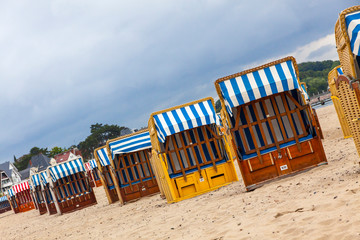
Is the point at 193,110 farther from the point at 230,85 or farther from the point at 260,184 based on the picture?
the point at 260,184

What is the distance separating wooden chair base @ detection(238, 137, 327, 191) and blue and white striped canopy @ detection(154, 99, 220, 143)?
8.26 feet

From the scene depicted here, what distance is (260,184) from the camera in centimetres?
1040

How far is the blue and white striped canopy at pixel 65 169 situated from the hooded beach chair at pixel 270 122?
41.2ft

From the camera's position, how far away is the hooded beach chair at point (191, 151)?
1253 centimetres

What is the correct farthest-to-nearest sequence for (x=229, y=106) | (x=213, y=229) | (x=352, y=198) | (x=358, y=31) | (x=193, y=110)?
1. (x=193, y=110)
2. (x=229, y=106)
3. (x=213, y=229)
4. (x=358, y=31)
5. (x=352, y=198)

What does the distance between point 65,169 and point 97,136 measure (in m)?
94.8

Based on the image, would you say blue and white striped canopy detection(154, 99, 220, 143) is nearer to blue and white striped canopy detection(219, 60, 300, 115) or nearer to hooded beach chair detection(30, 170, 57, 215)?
blue and white striped canopy detection(219, 60, 300, 115)

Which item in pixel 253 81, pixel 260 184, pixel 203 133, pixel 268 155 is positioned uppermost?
pixel 253 81

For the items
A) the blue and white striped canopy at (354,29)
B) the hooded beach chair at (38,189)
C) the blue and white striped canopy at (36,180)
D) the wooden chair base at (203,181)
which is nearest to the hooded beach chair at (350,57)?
the blue and white striped canopy at (354,29)

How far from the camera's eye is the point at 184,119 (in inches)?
489

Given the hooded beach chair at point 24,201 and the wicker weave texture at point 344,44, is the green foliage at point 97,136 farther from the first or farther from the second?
the wicker weave texture at point 344,44

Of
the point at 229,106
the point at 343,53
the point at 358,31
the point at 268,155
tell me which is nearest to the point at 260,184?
the point at 268,155

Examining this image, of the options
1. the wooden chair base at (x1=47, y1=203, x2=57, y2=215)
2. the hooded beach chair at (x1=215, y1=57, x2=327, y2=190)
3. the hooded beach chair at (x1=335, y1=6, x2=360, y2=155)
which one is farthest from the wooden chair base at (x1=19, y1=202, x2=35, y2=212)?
the hooded beach chair at (x1=335, y1=6, x2=360, y2=155)

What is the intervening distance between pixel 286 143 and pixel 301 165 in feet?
2.25
